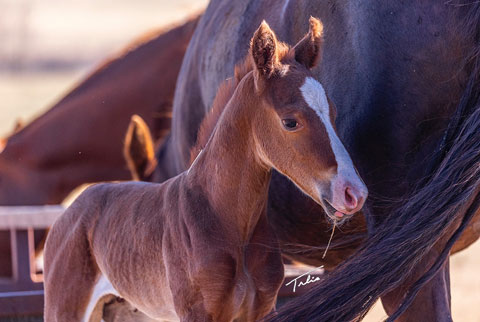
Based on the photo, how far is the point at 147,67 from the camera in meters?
6.21

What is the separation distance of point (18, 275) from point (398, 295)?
2.50 metres

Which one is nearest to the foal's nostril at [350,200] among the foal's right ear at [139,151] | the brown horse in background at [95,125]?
the foal's right ear at [139,151]

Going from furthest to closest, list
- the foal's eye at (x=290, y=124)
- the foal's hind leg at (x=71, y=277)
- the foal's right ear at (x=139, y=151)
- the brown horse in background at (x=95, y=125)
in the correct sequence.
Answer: the brown horse in background at (x=95, y=125) → the foal's right ear at (x=139, y=151) → the foal's hind leg at (x=71, y=277) → the foal's eye at (x=290, y=124)

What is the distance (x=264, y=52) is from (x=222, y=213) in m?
0.54

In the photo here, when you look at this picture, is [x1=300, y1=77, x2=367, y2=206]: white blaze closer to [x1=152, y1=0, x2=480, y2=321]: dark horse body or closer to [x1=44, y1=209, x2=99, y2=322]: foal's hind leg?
[x1=152, y1=0, x2=480, y2=321]: dark horse body

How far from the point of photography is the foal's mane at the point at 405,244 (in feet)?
9.30

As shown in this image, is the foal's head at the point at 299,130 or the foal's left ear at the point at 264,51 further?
the foal's left ear at the point at 264,51

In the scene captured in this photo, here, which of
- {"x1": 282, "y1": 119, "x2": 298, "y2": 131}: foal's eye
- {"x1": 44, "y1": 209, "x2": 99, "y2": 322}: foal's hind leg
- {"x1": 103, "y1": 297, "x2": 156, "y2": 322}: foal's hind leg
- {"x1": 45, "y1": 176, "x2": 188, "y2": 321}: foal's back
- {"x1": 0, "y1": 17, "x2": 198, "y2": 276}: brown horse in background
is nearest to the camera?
{"x1": 282, "y1": 119, "x2": 298, "y2": 131}: foal's eye

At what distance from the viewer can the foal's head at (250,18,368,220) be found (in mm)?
2523

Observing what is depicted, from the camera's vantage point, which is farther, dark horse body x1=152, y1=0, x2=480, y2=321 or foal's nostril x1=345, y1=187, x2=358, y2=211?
dark horse body x1=152, y1=0, x2=480, y2=321

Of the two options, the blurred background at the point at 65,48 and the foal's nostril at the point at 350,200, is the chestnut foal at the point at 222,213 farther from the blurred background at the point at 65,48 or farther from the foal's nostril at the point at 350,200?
the blurred background at the point at 65,48

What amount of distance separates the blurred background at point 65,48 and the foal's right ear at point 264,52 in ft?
12.9

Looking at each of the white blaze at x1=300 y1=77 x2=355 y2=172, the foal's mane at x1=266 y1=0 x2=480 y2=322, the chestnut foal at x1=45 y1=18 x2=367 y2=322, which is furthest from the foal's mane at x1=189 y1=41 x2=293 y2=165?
the foal's mane at x1=266 y1=0 x2=480 y2=322

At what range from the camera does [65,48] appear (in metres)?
27.2
